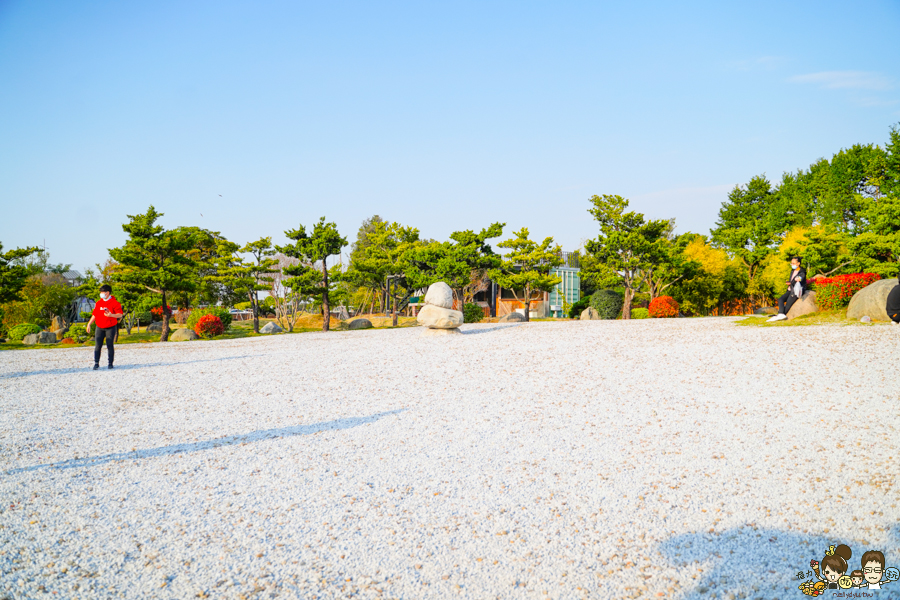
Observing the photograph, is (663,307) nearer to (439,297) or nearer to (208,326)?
(439,297)

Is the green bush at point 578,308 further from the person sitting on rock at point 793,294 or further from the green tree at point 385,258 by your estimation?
the person sitting on rock at point 793,294

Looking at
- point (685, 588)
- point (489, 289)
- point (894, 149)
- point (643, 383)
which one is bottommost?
point (685, 588)

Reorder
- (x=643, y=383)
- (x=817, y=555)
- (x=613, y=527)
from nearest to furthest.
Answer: (x=817, y=555) → (x=613, y=527) → (x=643, y=383)

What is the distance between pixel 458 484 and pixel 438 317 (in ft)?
33.6

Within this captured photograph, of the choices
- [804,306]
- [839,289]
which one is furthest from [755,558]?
[804,306]

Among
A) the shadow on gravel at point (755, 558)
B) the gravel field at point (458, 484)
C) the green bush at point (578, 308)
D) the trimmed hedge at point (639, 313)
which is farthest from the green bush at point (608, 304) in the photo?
the shadow on gravel at point (755, 558)

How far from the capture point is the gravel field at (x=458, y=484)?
2.70 meters

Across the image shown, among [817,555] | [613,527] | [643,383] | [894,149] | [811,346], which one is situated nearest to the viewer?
[817,555]

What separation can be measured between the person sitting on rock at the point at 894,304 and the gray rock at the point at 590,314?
13336 millimetres

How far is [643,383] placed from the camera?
703 centimetres

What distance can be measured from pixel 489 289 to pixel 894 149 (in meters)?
21.3

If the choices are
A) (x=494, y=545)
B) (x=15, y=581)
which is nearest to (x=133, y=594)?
(x=15, y=581)

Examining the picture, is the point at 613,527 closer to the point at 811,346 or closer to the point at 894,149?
the point at 811,346

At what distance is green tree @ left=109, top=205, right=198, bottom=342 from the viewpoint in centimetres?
1688
